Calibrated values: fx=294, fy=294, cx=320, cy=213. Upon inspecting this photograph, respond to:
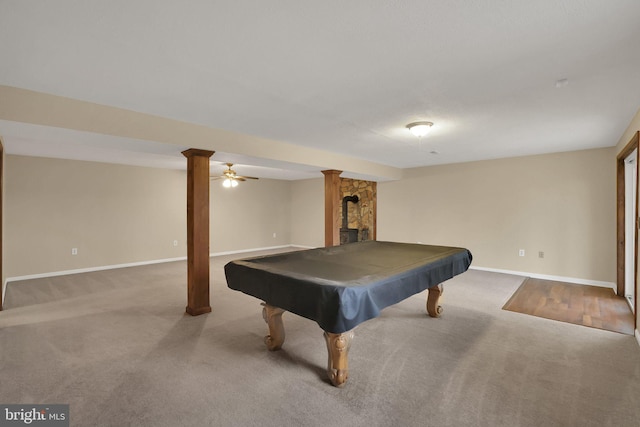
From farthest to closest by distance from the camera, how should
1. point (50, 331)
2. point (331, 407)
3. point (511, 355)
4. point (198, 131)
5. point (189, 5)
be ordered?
point (198, 131)
point (50, 331)
point (511, 355)
point (331, 407)
point (189, 5)

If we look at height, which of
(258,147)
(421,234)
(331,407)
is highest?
(258,147)

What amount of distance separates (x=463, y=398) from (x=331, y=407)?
0.84 m

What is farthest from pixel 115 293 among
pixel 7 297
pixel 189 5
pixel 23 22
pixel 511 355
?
pixel 511 355

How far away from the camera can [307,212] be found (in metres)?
8.81

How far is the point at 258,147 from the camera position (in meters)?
3.94

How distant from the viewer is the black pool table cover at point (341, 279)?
176 cm

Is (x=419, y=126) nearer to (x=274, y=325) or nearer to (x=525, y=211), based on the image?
(x=274, y=325)

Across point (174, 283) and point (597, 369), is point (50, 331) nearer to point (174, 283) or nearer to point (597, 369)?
point (174, 283)

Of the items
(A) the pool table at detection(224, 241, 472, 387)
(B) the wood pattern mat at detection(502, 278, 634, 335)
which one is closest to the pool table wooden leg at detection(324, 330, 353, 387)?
(A) the pool table at detection(224, 241, 472, 387)

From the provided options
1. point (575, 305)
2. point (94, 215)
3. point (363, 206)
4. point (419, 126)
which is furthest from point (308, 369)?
point (363, 206)

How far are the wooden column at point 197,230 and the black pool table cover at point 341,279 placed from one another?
3.72 ft

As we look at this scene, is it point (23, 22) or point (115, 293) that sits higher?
point (23, 22)

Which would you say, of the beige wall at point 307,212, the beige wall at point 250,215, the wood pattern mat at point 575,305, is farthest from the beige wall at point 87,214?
the wood pattern mat at point 575,305

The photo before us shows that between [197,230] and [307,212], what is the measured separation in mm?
5476
